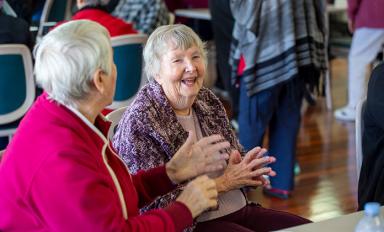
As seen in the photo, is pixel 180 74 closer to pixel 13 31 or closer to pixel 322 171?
pixel 13 31

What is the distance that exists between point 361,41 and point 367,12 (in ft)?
0.86

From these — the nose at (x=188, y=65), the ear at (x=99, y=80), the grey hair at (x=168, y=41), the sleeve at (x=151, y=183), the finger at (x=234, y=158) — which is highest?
the ear at (x=99, y=80)

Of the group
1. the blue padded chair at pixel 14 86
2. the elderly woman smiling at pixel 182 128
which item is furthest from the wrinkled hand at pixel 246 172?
the blue padded chair at pixel 14 86

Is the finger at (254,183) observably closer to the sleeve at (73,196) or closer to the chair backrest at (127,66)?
the sleeve at (73,196)

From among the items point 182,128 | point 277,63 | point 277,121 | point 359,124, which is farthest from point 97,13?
point 359,124

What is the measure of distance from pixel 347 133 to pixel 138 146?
324 cm

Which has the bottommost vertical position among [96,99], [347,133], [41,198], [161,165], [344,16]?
[347,133]

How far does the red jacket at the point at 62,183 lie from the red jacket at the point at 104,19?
1888 mm

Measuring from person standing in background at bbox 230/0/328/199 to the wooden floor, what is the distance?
7.1 inches

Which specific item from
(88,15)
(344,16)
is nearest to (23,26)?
(88,15)

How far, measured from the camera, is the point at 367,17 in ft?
16.1

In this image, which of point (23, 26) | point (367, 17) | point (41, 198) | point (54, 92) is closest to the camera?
point (41, 198)

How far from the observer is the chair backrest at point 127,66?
3.37m

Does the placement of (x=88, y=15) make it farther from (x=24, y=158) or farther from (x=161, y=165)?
(x=24, y=158)
